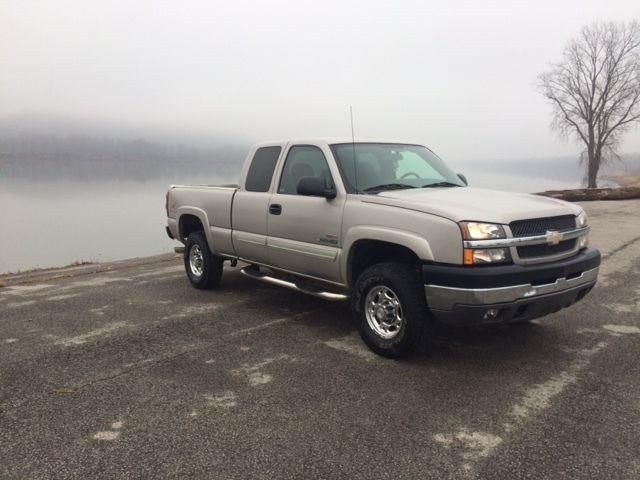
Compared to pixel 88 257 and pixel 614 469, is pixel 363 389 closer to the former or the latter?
Result: pixel 614 469

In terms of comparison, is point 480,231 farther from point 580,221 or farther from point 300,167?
point 300,167

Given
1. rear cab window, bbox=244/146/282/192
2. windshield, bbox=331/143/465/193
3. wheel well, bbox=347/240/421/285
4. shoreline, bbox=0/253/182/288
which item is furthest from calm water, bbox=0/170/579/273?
wheel well, bbox=347/240/421/285

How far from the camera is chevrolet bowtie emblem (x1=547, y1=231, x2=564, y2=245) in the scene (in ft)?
14.1

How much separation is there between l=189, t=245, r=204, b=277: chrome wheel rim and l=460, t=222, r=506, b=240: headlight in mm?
Answer: 4258

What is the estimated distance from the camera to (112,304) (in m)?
6.61

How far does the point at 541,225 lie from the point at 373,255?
1.46m

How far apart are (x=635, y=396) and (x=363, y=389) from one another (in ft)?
6.38

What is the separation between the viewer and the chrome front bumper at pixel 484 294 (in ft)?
13.0

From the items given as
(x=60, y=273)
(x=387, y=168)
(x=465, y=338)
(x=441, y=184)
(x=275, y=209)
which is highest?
(x=387, y=168)

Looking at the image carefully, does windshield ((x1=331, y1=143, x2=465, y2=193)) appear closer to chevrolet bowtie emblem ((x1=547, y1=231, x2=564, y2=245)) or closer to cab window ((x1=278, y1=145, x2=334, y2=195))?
cab window ((x1=278, y1=145, x2=334, y2=195))

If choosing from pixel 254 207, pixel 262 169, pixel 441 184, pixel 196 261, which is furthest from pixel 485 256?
pixel 196 261

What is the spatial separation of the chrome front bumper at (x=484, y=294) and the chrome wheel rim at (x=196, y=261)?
402cm

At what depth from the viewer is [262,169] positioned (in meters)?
6.20

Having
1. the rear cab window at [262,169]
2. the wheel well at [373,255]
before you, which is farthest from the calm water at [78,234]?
the wheel well at [373,255]
